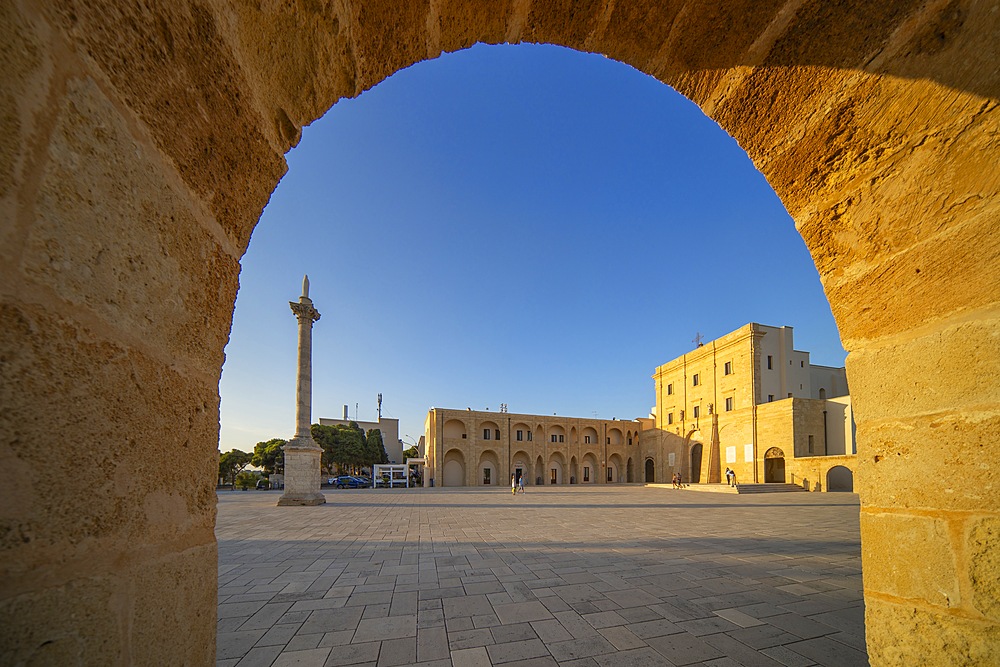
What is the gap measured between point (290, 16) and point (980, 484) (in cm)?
273

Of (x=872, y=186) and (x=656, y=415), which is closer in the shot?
(x=872, y=186)

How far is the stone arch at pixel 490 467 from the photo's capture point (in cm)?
3681

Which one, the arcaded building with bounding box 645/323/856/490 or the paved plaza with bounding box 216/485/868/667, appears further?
the arcaded building with bounding box 645/323/856/490

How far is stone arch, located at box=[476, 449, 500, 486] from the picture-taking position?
121 ft

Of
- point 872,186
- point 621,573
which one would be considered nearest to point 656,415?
point 621,573

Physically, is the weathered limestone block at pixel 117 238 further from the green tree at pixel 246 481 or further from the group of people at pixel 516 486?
the green tree at pixel 246 481

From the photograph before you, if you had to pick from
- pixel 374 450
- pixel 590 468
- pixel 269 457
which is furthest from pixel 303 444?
pixel 590 468

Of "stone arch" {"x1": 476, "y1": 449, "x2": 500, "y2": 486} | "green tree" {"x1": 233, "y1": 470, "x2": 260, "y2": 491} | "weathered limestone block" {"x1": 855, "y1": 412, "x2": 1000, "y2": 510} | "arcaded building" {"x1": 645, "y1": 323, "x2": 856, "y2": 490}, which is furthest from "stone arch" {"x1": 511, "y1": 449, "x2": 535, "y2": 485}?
"weathered limestone block" {"x1": 855, "y1": 412, "x2": 1000, "y2": 510}

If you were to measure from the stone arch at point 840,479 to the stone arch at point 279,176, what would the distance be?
95.1 ft

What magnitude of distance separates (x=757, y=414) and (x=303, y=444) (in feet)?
91.4

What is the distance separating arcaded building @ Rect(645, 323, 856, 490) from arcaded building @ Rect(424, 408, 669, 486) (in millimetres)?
3411

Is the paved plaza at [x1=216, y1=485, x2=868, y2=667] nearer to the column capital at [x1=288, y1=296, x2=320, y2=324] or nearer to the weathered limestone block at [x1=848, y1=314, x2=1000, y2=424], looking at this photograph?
the weathered limestone block at [x1=848, y1=314, x2=1000, y2=424]

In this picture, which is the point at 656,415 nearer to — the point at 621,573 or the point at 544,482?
the point at 544,482

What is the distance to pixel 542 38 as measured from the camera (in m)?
1.95
